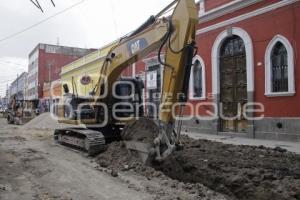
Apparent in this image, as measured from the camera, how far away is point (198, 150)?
10.6 meters

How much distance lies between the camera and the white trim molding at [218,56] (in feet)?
50.8

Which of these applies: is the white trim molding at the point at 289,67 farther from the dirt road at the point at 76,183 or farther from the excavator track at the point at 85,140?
the dirt road at the point at 76,183

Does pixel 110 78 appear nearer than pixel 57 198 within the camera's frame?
No

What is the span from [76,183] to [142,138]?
1.94m

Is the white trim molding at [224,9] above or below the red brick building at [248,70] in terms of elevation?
above

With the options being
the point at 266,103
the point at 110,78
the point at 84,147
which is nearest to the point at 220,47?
the point at 266,103

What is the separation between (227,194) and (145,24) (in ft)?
16.4

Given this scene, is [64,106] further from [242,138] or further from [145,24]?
[242,138]

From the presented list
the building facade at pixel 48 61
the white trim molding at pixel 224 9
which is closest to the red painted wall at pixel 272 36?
the white trim molding at pixel 224 9

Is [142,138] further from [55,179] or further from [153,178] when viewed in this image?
[55,179]

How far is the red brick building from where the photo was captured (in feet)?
45.6

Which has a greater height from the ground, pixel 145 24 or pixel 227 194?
pixel 145 24

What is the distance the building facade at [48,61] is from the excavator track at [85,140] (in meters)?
49.0

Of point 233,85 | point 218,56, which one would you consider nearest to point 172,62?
point 233,85
